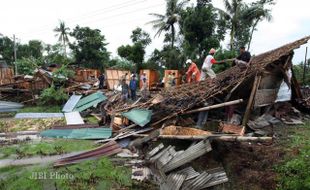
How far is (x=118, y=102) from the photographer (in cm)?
1358

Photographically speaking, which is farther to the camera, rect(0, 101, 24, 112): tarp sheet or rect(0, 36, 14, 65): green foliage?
rect(0, 36, 14, 65): green foliage

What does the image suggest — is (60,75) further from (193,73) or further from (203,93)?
(203,93)

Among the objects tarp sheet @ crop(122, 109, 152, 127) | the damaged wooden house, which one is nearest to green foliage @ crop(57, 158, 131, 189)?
tarp sheet @ crop(122, 109, 152, 127)

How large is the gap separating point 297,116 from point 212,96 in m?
4.87

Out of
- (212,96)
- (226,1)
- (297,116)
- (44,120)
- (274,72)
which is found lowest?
(44,120)

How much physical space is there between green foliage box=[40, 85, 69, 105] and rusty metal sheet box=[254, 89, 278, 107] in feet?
39.8

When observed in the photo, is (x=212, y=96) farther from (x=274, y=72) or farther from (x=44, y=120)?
(x=44, y=120)

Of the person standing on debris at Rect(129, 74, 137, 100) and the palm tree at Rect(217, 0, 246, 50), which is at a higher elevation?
the palm tree at Rect(217, 0, 246, 50)

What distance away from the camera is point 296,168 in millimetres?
5793

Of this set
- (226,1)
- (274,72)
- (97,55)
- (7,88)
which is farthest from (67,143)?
(97,55)

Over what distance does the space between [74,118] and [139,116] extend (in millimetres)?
4973

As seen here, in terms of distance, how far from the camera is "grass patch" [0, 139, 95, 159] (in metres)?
8.10

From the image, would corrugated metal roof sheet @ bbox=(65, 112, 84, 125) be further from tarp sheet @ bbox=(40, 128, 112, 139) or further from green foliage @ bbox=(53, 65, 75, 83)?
green foliage @ bbox=(53, 65, 75, 83)

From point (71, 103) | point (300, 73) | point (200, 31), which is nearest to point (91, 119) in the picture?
point (71, 103)
